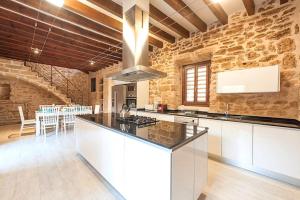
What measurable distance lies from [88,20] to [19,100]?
252 inches

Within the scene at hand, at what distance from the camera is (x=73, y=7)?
2.63 meters

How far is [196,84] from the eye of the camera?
13.3ft

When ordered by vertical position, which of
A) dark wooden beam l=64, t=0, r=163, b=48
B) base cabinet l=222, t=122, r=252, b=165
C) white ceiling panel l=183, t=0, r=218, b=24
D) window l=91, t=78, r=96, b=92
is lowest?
base cabinet l=222, t=122, r=252, b=165

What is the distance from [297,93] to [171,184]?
105 inches

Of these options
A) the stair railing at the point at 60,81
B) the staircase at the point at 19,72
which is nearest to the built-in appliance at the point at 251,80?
the staircase at the point at 19,72

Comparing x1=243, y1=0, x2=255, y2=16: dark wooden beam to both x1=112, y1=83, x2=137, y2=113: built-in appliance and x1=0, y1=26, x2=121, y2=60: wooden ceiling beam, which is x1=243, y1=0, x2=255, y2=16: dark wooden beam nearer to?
x1=112, y1=83, x2=137, y2=113: built-in appliance

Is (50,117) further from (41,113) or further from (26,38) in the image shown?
(26,38)

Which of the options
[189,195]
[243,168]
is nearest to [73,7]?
[189,195]

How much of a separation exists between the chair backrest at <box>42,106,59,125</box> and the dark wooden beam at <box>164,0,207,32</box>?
14.7 ft

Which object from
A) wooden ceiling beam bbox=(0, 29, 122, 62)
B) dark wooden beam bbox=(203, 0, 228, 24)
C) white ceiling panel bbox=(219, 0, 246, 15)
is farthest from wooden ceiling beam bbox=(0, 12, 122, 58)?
white ceiling panel bbox=(219, 0, 246, 15)

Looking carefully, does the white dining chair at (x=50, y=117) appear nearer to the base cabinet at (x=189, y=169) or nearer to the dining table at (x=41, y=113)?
the dining table at (x=41, y=113)

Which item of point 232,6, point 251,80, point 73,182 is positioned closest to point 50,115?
point 73,182

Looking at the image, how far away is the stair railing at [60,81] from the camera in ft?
25.3

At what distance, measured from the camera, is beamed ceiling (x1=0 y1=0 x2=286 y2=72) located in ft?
8.86
